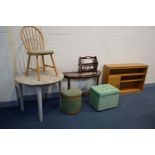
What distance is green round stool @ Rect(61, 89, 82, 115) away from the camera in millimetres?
2215

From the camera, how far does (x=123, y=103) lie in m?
2.75

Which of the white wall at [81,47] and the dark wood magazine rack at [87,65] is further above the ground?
the white wall at [81,47]

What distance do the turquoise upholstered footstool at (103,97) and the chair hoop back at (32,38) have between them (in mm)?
1173

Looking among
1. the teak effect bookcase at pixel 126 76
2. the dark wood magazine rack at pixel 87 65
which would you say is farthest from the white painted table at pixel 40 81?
the teak effect bookcase at pixel 126 76

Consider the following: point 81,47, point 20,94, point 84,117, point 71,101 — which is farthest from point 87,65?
point 20,94

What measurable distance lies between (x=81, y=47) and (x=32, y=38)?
0.89 m

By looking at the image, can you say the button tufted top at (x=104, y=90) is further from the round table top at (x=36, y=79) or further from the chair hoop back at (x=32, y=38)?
the chair hoop back at (x=32, y=38)

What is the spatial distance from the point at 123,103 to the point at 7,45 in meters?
2.17

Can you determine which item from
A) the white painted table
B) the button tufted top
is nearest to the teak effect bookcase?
the button tufted top

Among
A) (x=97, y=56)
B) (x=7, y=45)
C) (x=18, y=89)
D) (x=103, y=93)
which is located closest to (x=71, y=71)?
(x=97, y=56)

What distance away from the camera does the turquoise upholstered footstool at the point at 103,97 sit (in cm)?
236

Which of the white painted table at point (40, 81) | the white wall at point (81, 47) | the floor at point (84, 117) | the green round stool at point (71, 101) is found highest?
the white wall at point (81, 47)

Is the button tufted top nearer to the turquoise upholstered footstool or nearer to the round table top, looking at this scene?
the turquoise upholstered footstool

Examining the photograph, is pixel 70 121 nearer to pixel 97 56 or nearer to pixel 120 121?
pixel 120 121
